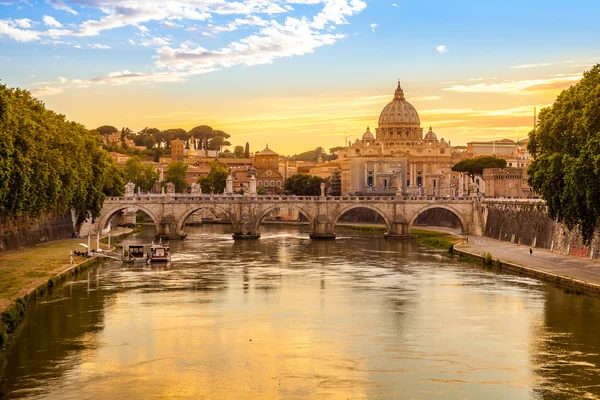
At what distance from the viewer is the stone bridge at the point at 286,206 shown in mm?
81188

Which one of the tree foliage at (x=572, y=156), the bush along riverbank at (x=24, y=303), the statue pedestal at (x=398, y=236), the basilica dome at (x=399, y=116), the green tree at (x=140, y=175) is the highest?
the basilica dome at (x=399, y=116)

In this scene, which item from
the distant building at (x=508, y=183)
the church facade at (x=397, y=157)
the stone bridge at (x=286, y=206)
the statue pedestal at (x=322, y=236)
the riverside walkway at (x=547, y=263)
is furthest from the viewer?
the church facade at (x=397, y=157)

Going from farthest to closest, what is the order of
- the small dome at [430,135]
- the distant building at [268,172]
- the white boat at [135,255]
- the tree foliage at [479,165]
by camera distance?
1. the small dome at [430,135]
2. the distant building at [268,172]
3. the tree foliage at [479,165]
4. the white boat at [135,255]

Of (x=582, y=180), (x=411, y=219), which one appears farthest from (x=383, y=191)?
(x=582, y=180)

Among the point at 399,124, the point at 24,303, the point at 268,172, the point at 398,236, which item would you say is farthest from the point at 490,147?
the point at 24,303

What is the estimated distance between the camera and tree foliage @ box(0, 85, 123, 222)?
4431 centimetres

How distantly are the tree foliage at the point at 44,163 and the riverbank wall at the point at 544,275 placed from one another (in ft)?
81.9

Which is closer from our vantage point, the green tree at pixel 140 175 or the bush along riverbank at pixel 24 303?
the bush along riverbank at pixel 24 303

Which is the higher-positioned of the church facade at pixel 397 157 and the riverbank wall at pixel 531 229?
the church facade at pixel 397 157

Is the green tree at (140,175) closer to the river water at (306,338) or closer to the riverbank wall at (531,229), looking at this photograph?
the riverbank wall at (531,229)

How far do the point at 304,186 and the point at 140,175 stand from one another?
31.9m

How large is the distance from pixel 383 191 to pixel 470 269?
102632 mm

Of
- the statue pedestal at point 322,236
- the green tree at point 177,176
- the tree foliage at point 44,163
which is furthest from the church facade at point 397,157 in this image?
the tree foliage at point 44,163

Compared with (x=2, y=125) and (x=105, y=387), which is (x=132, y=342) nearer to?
(x=105, y=387)
